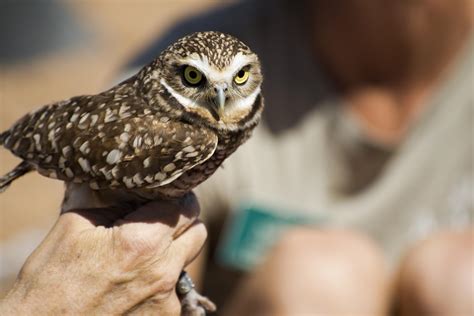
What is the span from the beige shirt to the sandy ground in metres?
1.38

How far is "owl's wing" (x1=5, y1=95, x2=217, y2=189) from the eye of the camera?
225cm

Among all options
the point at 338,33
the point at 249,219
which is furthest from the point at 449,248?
the point at 338,33

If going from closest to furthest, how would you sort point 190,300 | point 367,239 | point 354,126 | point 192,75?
point 192,75
point 190,300
point 367,239
point 354,126

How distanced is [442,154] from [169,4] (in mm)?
4895

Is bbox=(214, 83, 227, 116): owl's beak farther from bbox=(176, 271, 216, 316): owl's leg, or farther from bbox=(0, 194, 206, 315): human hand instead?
bbox=(176, 271, 216, 316): owl's leg

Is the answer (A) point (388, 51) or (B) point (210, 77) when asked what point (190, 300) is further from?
(A) point (388, 51)

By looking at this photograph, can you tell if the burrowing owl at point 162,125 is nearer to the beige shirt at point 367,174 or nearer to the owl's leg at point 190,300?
the owl's leg at point 190,300

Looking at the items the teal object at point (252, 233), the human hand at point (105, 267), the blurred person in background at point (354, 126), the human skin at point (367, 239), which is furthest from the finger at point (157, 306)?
the teal object at point (252, 233)

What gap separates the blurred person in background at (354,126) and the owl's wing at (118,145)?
158 centimetres

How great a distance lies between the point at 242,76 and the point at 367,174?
1.90 metres

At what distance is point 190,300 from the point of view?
2414 millimetres

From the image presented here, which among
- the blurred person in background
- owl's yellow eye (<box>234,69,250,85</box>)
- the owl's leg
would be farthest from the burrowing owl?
the blurred person in background

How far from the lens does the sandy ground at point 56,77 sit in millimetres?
5426

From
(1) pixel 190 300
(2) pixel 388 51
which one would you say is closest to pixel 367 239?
(2) pixel 388 51
